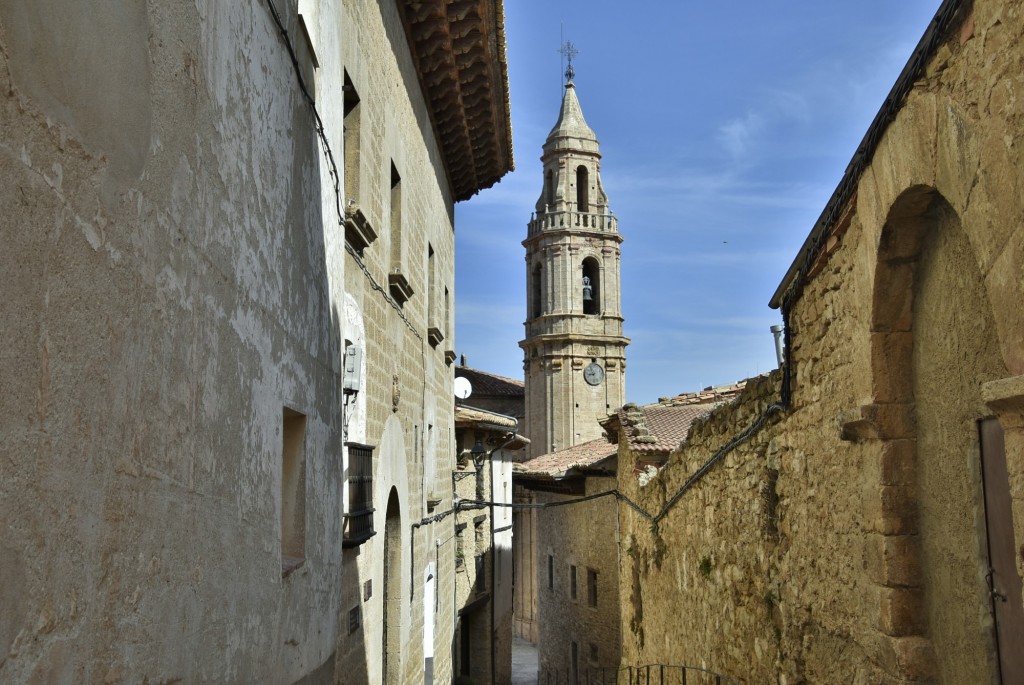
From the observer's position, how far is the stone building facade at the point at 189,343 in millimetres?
2338

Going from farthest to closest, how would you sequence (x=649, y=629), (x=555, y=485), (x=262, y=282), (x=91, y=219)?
(x=555, y=485), (x=649, y=629), (x=262, y=282), (x=91, y=219)

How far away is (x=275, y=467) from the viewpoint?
194 inches

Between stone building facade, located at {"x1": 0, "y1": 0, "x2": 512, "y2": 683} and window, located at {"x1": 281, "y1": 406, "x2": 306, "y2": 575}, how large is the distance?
1cm

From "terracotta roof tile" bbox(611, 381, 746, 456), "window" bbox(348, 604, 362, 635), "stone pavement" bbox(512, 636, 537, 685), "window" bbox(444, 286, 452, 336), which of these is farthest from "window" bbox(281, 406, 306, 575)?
"stone pavement" bbox(512, 636, 537, 685)

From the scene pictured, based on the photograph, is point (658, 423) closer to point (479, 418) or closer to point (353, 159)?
point (479, 418)

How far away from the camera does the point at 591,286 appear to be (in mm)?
53219

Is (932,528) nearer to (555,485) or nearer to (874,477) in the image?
(874,477)

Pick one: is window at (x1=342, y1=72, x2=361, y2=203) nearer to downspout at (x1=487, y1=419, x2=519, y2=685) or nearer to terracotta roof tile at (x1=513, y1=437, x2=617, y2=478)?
downspout at (x1=487, y1=419, x2=519, y2=685)

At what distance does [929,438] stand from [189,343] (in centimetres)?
337

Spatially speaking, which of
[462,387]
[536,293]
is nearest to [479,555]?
[462,387]

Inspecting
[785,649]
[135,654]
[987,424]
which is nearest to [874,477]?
[987,424]

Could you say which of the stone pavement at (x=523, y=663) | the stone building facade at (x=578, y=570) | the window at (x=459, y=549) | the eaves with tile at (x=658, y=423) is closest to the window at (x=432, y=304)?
the eaves with tile at (x=658, y=423)

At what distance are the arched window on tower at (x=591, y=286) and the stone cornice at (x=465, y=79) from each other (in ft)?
117

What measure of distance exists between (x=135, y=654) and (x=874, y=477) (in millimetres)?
3604
